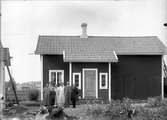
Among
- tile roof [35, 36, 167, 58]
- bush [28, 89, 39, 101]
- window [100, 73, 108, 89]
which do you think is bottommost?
bush [28, 89, 39, 101]

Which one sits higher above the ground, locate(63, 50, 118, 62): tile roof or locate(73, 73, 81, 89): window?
locate(63, 50, 118, 62): tile roof

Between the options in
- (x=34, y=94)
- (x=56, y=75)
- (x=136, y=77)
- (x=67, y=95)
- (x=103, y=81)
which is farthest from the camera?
(x=34, y=94)

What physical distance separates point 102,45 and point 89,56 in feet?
6.47

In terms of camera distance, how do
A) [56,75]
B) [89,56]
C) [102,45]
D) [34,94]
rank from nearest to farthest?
[89,56] → [56,75] → [34,94] → [102,45]

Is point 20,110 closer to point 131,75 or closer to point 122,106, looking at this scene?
point 122,106

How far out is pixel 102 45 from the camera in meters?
22.1

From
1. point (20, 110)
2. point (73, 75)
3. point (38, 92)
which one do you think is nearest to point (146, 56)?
point (73, 75)

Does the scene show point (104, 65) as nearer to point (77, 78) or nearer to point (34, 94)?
point (77, 78)

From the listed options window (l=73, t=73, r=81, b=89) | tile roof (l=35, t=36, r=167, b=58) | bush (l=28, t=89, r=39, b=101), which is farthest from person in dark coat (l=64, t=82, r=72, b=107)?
bush (l=28, t=89, r=39, b=101)

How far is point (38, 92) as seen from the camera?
71.5 ft

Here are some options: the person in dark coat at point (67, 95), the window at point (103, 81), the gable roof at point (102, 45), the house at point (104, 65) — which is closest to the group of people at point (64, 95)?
the person in dark coat at point (67, 95)

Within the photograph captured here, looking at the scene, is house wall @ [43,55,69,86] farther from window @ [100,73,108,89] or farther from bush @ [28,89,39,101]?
window @ [100,73,108,89]

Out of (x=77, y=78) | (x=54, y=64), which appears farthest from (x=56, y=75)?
(x=77, y=78)

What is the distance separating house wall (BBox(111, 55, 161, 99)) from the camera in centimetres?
2127
